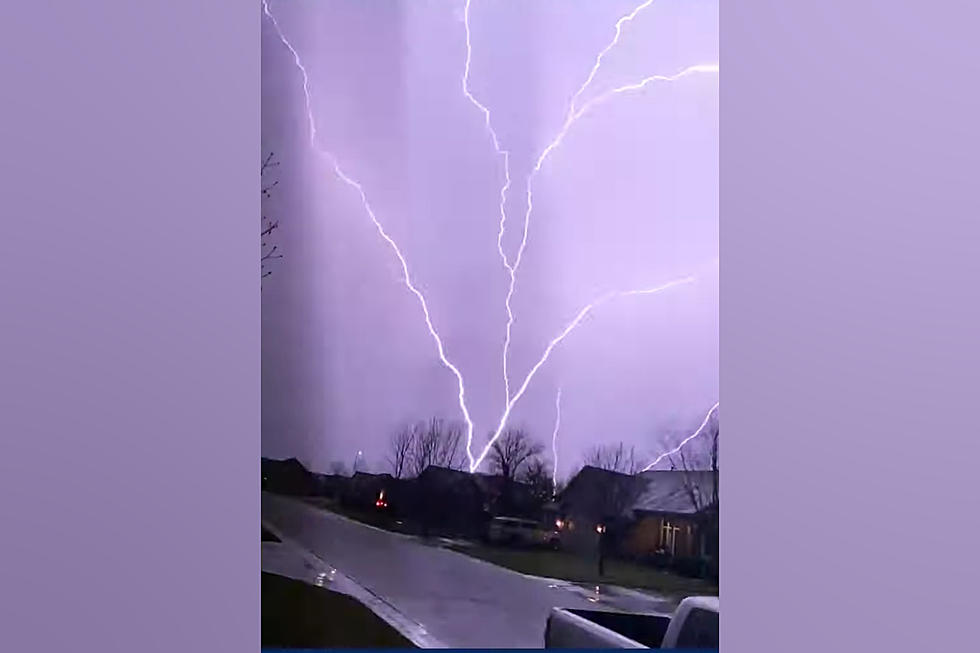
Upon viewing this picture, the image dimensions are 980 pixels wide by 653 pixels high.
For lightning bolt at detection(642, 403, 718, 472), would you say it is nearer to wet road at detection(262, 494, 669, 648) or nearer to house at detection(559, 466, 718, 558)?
house at detection(559, 466, 718, 558)

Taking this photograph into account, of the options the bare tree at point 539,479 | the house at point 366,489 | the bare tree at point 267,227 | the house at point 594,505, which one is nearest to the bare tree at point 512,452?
the bare tree at point 539,479

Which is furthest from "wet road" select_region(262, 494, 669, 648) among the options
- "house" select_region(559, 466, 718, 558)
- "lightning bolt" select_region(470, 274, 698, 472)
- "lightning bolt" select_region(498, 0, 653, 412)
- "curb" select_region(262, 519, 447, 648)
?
"lightning bolt" select_region(498, 0, 653, 412)

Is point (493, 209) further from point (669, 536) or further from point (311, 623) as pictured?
point (311, 623)
